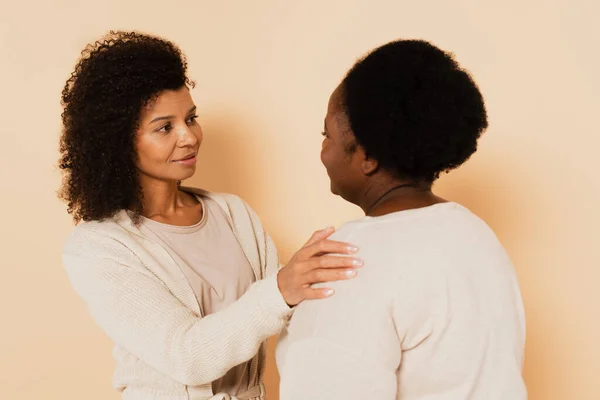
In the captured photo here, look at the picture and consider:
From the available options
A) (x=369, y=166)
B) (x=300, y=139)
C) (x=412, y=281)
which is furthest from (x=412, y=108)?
(x=300, y=139)

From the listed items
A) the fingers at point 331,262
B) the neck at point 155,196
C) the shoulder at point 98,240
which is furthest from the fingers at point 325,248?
the neck at point 155,196

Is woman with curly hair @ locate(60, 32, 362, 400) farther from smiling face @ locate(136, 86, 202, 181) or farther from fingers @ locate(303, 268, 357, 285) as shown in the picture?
fingers @ locate(303, 268, 357, 285)

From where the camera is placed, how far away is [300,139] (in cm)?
237

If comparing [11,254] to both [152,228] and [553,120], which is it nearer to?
[152,228]

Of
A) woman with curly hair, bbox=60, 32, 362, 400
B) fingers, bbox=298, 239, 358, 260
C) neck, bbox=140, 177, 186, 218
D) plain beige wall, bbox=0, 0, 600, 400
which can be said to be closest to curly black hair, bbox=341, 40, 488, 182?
fingers, bbox=298, 239, 358, 260

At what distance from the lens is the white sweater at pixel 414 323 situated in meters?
0.99

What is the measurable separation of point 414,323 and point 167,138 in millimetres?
839

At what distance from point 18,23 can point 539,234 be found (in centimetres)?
180

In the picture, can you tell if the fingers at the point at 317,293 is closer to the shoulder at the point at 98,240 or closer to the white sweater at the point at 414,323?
the white sweater at the point at 414,323

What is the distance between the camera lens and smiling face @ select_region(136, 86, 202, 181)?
5.26 feet

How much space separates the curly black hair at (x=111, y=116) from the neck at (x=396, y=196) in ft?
2.32

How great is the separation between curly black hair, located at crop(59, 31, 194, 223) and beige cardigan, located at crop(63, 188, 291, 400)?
0.07 metres

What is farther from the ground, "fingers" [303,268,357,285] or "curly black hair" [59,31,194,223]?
"curly black hair" [59,31,194,223]

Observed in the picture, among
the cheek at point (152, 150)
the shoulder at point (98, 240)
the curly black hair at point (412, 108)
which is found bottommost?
the shoulder at point (98, 240)
